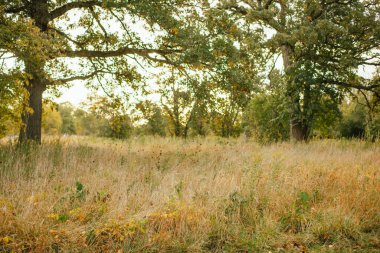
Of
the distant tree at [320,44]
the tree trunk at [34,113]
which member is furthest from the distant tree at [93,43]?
the distant tree at [320,44]

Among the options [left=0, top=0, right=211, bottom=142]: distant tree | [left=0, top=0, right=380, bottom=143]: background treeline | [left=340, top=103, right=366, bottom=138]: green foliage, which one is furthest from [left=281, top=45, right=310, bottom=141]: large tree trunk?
[left=340, top=103, right=366, bottom=138]: green foliage

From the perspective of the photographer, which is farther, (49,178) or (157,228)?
(49,178)

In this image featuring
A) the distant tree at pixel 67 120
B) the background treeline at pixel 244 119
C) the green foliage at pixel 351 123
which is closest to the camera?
the background treeline at pixel 244 119

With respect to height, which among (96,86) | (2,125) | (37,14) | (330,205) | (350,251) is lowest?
(350,251)

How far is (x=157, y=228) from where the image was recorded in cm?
420

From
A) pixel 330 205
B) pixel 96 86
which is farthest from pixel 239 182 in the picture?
pixel 96 86

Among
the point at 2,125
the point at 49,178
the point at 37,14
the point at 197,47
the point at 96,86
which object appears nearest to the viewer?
the point at 49,178

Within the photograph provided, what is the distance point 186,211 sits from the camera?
14.3 feet

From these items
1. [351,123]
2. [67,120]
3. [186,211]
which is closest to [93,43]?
[186,211]

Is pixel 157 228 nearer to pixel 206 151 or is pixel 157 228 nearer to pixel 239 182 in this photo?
pixel 239 182

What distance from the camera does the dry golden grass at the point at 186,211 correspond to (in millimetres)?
3785

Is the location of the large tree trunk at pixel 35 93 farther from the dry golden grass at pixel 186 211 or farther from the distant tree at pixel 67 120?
the distant tree at pixel 67 120

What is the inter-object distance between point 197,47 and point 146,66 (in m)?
3.21

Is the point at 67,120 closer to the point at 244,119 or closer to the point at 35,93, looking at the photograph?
the point at 244,119
